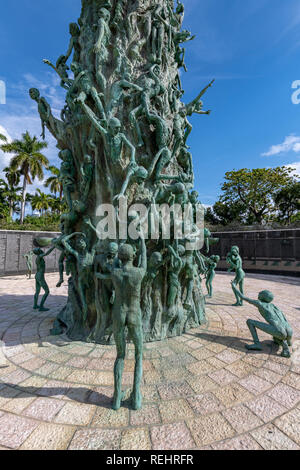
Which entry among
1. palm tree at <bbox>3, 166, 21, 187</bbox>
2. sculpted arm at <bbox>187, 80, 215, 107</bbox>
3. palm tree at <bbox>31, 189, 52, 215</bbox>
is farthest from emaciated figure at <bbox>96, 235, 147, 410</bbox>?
palm tree at <bbox>31, 189, 52, 215</bbox>

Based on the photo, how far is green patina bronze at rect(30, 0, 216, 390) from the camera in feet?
16.0

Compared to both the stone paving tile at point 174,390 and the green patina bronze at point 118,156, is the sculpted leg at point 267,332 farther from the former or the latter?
the stone paving tile at point 174,390

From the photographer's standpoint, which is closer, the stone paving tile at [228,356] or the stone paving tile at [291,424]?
the stone paving tile at [291,424]

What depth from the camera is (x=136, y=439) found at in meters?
2.32

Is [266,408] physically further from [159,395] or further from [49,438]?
[49,438]

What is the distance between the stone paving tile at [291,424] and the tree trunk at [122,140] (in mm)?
2532

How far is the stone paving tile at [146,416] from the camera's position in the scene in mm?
2537

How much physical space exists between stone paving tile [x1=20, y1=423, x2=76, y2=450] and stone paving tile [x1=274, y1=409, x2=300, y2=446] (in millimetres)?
2451

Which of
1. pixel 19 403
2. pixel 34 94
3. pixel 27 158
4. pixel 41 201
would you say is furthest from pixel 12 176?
pixel 19 403

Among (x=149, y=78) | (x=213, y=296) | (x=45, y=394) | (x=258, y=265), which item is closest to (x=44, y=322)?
(x=45, y=394)

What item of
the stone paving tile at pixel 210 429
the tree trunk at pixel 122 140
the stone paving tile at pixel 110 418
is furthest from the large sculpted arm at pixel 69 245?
the stone paving tile at pixel 210 429

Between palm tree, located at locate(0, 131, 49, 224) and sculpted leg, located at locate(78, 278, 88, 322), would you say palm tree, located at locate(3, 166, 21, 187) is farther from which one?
sculpted leg, located at locate(78, 278, 88, 322)
